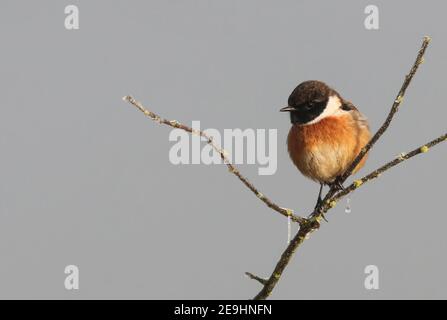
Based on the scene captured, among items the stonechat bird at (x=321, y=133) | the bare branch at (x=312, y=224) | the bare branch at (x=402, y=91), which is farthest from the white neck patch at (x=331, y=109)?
the bare branch at (x=402, y=91)

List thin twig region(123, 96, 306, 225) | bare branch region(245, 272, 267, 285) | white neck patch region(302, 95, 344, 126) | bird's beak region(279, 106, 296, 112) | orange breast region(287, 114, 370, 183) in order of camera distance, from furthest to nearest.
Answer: white neck patch region(302, 95, 344, 126) → bird's beak region(279, 106, 296, 112) → orange breast region(287, 114, 370, 183) → bare branch region(245, 272, 267, 285) → thin twig region(123, 96, 306, 225)

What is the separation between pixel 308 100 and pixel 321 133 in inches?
12.7

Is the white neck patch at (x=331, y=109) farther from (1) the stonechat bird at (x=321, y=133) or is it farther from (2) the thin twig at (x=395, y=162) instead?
(2) the thin twig at (x=395, y=162)

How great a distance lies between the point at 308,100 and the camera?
647 cm

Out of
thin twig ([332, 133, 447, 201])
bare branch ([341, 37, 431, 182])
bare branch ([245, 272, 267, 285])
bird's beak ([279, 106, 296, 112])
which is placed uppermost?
bird's beak ([279, 106, 296, 112])

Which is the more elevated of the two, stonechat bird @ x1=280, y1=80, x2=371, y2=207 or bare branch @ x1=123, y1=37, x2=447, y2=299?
stonechat bird @ x1=280, y1=80, x2=371, y2=207

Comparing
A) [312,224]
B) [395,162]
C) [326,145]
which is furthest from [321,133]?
[395,162]

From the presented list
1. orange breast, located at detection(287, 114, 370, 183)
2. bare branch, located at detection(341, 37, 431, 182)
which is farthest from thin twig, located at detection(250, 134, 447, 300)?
orange breast, located at detection(287, 114, 370, 183)

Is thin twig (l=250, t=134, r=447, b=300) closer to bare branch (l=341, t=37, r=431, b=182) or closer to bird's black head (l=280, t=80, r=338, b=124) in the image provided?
bare branch (l=341, t=37, r=431, b=182)

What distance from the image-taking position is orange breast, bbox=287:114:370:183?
248 inches

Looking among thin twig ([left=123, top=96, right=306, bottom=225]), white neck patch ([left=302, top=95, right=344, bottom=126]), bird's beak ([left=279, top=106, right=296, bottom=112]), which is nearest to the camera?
thin twig ([left=123, top=96, right=306, bottom=225])

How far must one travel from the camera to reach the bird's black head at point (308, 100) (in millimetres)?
6477

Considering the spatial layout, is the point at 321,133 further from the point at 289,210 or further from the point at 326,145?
the point at 289,210

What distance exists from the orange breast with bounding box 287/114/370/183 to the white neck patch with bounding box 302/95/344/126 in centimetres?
4
